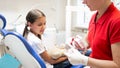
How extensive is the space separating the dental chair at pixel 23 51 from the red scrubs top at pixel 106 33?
392 millimetres

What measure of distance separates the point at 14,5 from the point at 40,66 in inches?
79.0

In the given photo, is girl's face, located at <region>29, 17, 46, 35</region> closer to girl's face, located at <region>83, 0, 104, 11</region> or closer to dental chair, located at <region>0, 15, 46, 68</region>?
dental chair, located at <region>0, 15, 46, 68</region>

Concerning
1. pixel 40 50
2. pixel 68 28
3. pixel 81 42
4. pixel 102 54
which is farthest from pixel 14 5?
pixel 102 54

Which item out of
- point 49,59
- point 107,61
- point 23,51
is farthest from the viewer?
point 49,59

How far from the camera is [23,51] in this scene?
1.34 meters

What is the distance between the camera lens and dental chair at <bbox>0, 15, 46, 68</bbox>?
131cm

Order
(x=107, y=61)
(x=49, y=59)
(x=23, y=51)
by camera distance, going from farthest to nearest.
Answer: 1. (x=49, y=59)
2. (x=23, y=51)
3. (x=107, y=61)

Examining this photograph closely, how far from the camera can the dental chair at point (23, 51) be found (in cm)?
131

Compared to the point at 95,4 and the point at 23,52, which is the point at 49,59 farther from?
the point at 95,4

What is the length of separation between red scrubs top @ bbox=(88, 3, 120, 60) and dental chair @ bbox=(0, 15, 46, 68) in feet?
1.28

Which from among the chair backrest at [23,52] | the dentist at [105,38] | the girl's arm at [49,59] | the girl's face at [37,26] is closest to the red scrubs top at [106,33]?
the dentist at [105,38]

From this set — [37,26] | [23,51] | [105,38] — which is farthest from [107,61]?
[37,26]

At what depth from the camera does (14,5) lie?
3107 millimetres

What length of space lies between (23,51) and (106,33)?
1.90 ft
